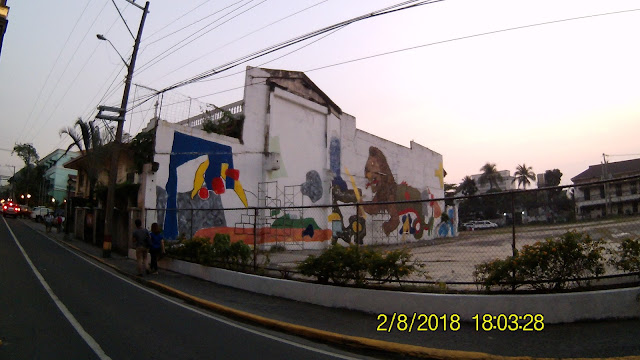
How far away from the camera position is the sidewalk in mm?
4824

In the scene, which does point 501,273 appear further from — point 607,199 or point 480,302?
point 607,199

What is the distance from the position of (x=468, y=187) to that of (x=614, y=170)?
1636 inches

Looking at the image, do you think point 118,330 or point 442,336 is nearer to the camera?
point 442,336

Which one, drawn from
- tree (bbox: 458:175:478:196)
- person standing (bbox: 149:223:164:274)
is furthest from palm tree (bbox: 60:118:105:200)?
tree (bbox: 458:175:478:196)

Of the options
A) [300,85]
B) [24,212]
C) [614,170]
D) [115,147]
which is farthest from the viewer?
[24,212]

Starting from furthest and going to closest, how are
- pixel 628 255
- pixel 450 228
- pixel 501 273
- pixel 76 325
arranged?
pixel 450 228
pixel 501 273
pixel 76 325
pixel 628 255

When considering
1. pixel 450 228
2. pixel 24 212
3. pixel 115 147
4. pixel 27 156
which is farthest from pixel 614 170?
pixel 27 156

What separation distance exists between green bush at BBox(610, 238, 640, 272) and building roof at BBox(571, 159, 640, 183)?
27897mm

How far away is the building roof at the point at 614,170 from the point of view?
30.1 meters

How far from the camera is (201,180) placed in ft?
57.0

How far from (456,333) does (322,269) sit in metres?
3.10

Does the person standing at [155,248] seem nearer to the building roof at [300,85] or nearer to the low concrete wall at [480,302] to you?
the low concrete wall at [480,302]

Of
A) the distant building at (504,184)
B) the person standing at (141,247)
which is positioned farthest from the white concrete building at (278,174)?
the distant building at (504,184)

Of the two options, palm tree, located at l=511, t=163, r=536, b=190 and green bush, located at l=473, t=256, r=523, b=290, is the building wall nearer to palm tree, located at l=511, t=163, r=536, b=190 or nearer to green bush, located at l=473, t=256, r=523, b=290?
green bush, located at l=473, t=256, r=523, b=290
